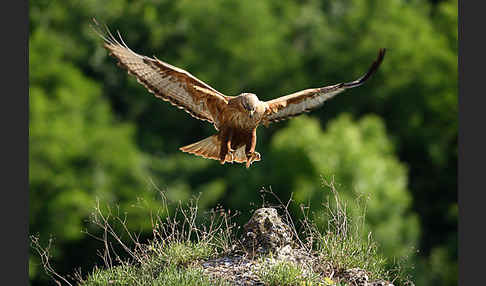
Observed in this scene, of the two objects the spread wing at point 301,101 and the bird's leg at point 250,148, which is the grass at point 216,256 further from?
the spread wing at point 301,101

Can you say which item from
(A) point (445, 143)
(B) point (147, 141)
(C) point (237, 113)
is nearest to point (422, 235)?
(A) point (445, 143)

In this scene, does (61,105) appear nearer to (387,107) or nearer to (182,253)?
(387,107)

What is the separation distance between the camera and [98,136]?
115 ft

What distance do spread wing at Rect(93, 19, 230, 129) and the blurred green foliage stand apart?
16078 millimetres

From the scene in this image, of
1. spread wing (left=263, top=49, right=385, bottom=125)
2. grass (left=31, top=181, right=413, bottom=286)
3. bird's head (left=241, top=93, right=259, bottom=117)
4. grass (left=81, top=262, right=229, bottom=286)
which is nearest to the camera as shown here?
grass (left=81, top=262, right=229, bottom=286)

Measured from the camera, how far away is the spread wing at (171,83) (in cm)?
920

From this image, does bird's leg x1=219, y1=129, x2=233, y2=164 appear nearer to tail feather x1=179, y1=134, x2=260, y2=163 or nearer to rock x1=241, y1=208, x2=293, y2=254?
tail feather x1=179, y1=134, x2=260, y2=163

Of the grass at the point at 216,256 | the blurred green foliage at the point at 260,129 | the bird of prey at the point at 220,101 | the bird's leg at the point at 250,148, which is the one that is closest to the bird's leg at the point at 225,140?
the bird of prey at the point at 220,101

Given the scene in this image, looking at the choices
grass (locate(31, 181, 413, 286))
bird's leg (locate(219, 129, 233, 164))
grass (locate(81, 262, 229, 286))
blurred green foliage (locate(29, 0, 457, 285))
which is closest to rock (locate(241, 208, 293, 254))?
grass (locate(31, 181, 413, 286))

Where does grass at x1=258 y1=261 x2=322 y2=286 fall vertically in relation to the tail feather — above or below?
below

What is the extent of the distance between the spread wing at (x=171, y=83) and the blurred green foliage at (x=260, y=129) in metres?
16.1

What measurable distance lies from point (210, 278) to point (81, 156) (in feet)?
90.3

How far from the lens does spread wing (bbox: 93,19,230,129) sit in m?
9.20

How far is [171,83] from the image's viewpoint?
9.50 meters
